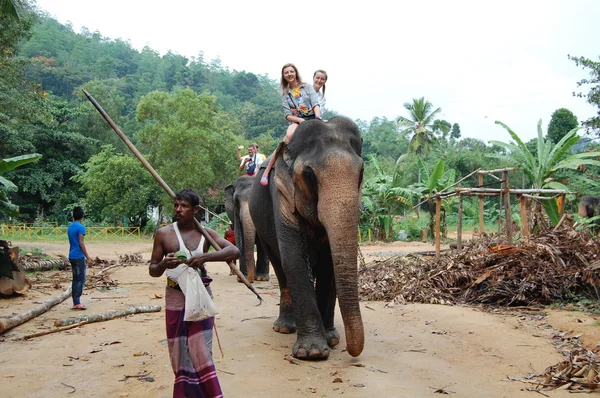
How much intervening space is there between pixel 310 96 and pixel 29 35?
1707 centimetres

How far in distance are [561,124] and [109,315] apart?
33331 mm

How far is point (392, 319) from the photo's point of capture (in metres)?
7.50

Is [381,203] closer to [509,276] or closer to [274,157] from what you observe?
[509,276]

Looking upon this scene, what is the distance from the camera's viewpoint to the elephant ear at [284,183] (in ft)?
18.4

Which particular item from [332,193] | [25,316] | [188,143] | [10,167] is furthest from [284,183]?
[188,143]

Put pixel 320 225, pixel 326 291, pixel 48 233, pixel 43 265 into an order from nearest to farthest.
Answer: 1. pixel 320 225
2. pixel 326 291
3. pixel 43 265
4. pixel 48 233

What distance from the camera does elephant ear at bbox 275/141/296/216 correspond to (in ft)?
18.4

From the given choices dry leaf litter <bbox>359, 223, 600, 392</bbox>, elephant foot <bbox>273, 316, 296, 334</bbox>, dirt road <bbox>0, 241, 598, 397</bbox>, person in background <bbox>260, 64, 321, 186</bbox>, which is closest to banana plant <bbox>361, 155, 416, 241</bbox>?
dry leaf litter <bbox>359, 223, 600, 392</bbox>

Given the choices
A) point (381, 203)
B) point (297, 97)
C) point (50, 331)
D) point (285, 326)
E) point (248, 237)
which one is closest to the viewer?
point (50, 331)

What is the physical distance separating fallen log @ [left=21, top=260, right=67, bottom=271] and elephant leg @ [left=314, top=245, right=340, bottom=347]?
959 cm

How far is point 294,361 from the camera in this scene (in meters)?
5.18

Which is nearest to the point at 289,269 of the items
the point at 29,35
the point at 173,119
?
the point at 29,35

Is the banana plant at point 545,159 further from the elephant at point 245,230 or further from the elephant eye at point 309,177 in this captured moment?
the elephant eye at point 309,177

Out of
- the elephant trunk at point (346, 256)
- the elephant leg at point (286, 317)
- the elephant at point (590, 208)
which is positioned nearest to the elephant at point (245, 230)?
the elephant leg at point (286, 317)
